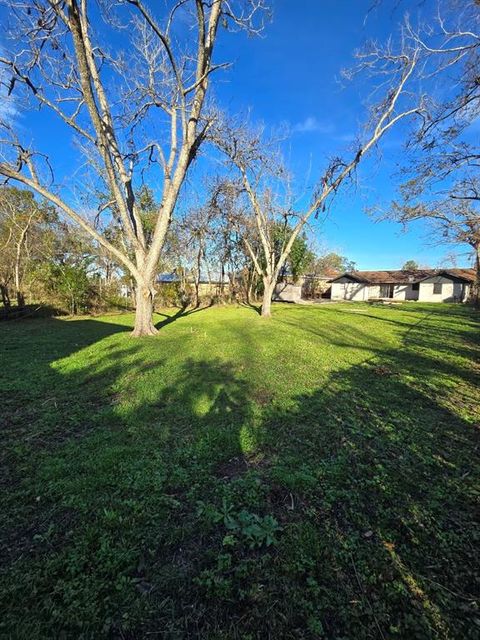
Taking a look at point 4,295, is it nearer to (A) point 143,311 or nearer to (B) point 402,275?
(A) point 143,311

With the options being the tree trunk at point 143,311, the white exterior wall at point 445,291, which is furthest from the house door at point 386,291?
the tree trunk at point 143,311

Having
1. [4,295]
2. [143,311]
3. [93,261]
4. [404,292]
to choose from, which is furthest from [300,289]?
[4,295]

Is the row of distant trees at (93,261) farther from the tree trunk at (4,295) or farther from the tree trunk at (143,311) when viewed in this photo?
the tree trunk at (143,311)

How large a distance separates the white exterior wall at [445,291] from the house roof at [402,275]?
0.63 metres

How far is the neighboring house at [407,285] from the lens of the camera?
115 feet

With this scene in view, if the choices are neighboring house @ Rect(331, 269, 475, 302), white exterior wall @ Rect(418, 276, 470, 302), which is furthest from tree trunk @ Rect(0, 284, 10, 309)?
white exterior wall @ Rect(418, 276, 470, 302)

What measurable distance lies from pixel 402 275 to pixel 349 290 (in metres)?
8.25

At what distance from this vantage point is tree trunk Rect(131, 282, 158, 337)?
8898 mm

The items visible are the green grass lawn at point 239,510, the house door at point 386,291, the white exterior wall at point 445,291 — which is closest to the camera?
the green grass lawn at point 239,510

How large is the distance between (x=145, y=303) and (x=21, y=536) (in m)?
7.50

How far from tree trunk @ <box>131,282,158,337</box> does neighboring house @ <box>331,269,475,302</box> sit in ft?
109

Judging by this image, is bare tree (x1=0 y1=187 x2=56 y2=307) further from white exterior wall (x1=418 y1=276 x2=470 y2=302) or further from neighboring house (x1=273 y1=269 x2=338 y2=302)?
white exterior wall (x1=418 y1=276 x2=470 y2=302)

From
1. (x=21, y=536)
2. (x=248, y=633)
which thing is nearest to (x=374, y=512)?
(x=248, y=633)

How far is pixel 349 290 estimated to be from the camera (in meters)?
38.5
